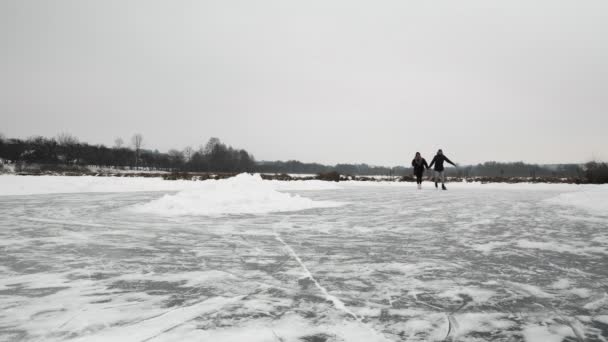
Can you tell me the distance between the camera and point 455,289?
2541 millimetres

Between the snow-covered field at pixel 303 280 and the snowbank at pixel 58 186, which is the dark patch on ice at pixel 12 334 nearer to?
the snow-covered field at pixel 303 280

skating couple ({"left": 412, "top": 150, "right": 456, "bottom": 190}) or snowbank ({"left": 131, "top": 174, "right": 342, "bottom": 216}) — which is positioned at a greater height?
skating couple ({"left": 412, "top": 150, "right": 456, "bottom": 190})

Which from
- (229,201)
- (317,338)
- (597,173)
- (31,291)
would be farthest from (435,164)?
(31,291)

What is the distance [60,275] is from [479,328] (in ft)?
9.52

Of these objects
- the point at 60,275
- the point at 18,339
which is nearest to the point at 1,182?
the point at 60,275

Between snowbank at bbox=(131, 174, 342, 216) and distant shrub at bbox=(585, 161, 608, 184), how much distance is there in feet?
62.1

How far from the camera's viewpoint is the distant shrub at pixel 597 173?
64.8 ft

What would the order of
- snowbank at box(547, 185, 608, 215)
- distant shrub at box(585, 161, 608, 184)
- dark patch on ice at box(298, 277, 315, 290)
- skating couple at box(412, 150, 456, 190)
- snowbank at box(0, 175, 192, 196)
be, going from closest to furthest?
dark patch on ice at box(298, 277, 315, 290) → snowbank at box(547, 185, 608, 215) → snowbank at box(0, 175, 192, 196) → skating couple at box(412, 150, 456, 190) → distant shrub at box(585, 161, 608, 184)

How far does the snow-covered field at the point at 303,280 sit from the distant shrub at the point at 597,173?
1786 centimetres

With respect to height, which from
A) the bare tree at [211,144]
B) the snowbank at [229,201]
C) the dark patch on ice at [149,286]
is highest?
the bare tree at [211,144]

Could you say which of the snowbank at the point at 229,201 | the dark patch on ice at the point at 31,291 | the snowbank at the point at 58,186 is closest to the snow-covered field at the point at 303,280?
the dark patch on ice at the point at 31,291

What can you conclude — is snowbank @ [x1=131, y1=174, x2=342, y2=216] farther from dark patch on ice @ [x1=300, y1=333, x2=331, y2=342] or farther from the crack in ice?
dark patch on ice @ [x1=300, y1=333, x2=331, y2=342]

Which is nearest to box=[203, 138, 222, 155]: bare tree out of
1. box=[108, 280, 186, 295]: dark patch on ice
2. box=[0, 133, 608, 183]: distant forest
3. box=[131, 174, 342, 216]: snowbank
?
box=[0, 133, 608, 183]: distant forest

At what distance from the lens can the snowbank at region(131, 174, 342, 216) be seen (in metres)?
7.35
